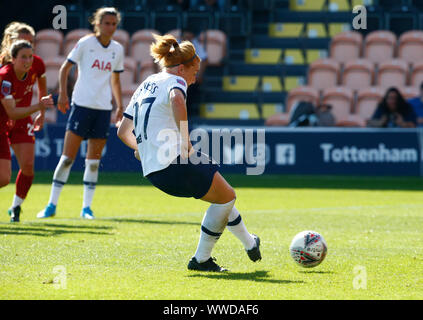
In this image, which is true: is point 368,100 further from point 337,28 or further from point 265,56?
point 265,56

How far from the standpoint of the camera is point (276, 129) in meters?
17.4

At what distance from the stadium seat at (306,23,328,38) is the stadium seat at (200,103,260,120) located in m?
3.11

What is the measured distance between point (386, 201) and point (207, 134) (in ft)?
17.0

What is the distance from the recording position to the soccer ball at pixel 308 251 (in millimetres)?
6637

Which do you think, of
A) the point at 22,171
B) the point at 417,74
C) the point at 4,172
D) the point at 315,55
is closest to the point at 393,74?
the point at 417,74

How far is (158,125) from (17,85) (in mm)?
3565

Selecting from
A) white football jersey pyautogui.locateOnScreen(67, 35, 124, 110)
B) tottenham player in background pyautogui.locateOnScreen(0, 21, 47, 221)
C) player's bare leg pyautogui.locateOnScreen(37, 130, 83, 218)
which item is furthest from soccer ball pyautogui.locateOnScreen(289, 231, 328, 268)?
white football jersey pyautogui.locateOnScreen(67, 35, 124, 110)

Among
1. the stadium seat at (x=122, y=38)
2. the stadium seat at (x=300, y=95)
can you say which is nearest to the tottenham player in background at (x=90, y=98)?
the stadium seat at (x=300, y=95)

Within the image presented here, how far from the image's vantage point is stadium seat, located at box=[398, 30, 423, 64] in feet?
69.0

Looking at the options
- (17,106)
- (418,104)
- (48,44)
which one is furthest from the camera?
(48,44)

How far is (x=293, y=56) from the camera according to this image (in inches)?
863
